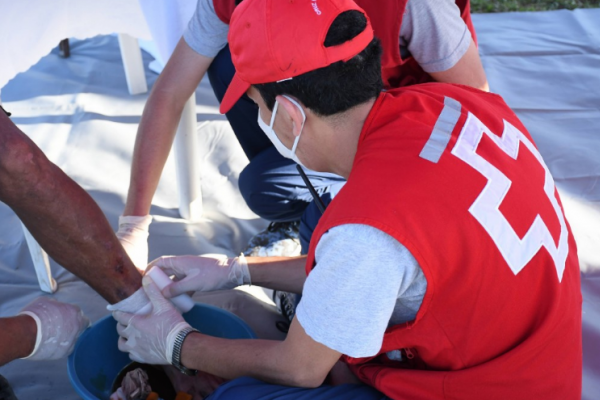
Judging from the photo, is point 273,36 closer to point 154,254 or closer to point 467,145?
point 467,145

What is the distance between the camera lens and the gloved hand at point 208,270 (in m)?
1.53

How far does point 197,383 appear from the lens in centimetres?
150

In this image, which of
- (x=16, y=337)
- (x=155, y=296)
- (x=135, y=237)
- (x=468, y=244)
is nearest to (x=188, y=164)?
(x=135, y=237)

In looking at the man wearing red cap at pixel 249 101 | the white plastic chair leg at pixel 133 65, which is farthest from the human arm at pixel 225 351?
the white plastic chair leg at pixel 133 65

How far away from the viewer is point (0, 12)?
1.54 m

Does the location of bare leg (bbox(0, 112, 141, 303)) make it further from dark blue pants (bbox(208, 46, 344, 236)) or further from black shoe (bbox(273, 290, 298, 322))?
dark blue pants (bbox(208, 46, 344, 236))

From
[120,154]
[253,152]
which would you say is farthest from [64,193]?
[120,154]

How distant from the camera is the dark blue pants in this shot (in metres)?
1.90

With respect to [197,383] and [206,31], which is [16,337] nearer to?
[197,383]

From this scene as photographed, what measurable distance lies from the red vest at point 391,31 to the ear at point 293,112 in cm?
51

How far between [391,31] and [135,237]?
2.90 feet

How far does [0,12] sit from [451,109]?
119 centimetres

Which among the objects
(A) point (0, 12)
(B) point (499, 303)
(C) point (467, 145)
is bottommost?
(B) point (499, 303)

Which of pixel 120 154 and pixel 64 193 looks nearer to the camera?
pixel 64 193
